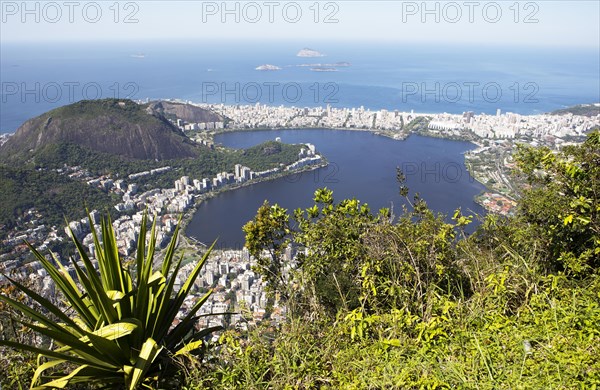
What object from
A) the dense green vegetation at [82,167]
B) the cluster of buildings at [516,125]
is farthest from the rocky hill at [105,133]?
the cluster of buildings at [516,125]

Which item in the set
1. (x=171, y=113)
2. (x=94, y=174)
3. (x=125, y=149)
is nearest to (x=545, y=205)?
(x=94, y=174)

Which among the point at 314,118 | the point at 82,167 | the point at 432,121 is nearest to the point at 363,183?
the point at 82,167

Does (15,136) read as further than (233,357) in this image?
Yes

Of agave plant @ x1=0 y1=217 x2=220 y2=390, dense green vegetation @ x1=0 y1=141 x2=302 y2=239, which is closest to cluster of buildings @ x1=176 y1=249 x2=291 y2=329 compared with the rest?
dense green vegetation @ x1=0 y1=141 x2=302 y2=239

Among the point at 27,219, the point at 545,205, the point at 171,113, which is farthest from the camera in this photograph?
the point at 171,113

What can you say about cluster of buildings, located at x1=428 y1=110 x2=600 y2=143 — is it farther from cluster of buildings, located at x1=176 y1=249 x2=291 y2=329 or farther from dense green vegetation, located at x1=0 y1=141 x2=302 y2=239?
cluster of buildings, located at x1=176 y1=249 x2=291 y2=329

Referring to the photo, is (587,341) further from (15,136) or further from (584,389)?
(15,136)

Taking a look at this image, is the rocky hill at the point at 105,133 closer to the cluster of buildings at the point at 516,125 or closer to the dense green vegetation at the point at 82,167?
the dense green vegetation at the point at 82,167
